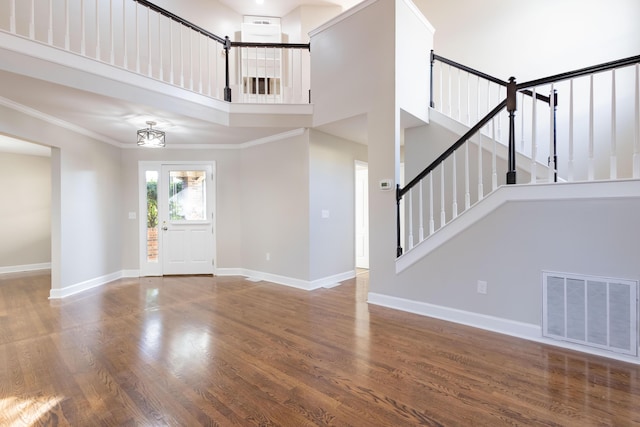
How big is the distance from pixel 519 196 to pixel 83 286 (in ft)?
19.3

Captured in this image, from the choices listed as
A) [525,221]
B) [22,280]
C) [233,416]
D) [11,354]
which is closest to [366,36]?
[525,221]

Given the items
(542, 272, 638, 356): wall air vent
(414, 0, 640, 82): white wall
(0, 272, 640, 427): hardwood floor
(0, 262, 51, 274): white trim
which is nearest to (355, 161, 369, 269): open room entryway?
(414, 0, 640, 82): white wall

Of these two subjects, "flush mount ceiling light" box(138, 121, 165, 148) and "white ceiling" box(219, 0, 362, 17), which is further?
"white ceiling" box(219, 0, 362, 17)

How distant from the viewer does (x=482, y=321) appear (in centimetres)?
301

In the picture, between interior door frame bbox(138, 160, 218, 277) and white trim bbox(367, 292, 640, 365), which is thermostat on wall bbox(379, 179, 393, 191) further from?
interior door frame bbox(138, 160, 218, 277)

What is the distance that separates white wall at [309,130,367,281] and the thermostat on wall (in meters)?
1.26

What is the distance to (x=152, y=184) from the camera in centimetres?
561

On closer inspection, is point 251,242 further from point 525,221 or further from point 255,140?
point 525,221

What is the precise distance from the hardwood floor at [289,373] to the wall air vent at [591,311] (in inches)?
6.4

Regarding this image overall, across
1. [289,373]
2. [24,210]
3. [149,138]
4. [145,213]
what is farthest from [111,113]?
[24,210]

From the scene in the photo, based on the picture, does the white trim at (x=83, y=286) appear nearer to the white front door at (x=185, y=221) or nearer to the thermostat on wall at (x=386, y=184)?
the white front door at (x=185, y=221)

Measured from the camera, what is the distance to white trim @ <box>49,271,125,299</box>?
4242 millimetres

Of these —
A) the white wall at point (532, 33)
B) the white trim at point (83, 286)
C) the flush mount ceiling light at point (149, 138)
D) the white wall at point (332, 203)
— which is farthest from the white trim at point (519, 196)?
the white trim at point (83, 286)

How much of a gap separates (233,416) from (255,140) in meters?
4.39
